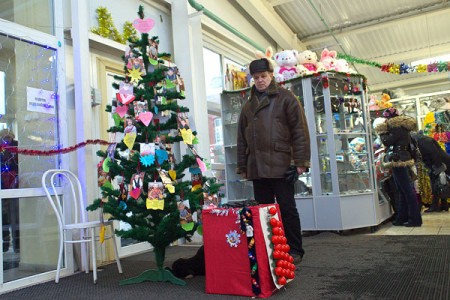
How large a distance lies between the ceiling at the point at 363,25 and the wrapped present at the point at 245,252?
4914mm

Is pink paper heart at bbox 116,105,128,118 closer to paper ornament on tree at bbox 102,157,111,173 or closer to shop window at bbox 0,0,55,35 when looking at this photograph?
paper ornament on tree at bbox 102,157,111,173

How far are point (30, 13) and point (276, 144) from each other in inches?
85.7

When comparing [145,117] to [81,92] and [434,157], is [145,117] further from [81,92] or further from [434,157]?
[434,157]

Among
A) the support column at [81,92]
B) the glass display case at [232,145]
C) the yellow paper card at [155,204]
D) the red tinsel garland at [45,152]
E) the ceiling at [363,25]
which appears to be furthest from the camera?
the ceiling at [363,25]

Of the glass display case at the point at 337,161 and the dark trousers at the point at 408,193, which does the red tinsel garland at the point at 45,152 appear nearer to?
the glass display case at the point at 337,161

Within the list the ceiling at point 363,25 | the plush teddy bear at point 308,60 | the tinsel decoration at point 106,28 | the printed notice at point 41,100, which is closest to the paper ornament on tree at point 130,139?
the printed notice at point 41,100

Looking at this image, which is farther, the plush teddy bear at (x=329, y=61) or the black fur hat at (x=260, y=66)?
the plush teddy bear at (x=329, y=61)

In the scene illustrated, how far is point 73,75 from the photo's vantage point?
135 inches

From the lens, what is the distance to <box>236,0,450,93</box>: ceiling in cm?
722

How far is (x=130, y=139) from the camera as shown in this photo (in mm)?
2561

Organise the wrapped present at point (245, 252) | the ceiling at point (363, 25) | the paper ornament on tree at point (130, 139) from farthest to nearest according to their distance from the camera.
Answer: the ceiling at point (363, 25)
the paper ornament on tree at point (130, 139)
the wrapped present at point (245, 252)

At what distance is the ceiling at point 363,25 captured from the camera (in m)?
7.22

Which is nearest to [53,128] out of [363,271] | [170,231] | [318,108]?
[170,231]

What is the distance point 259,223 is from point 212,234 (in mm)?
289
